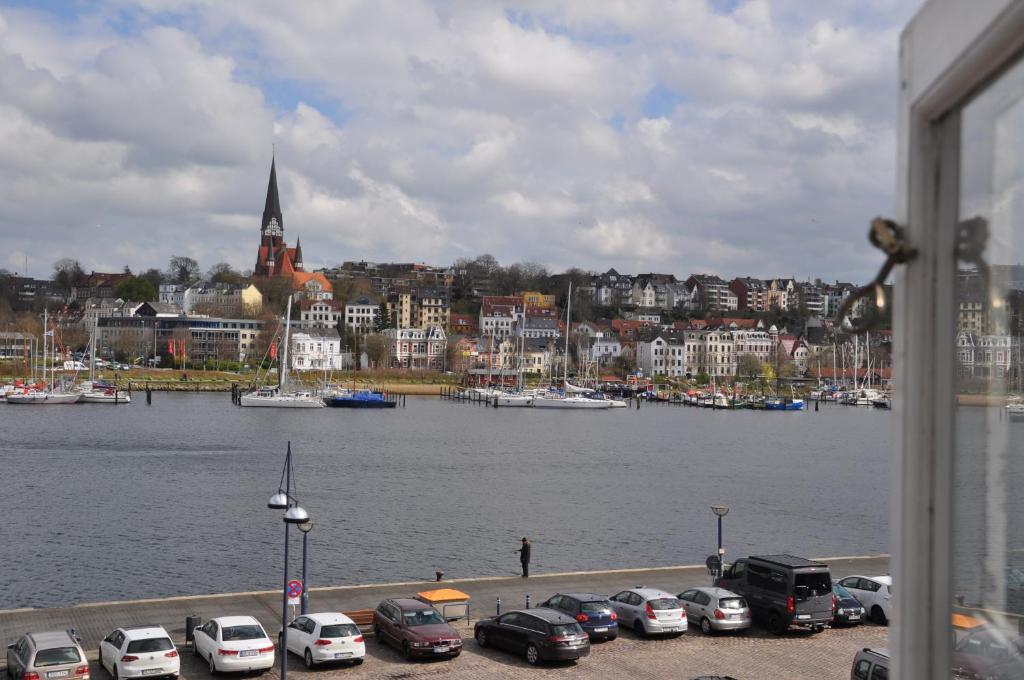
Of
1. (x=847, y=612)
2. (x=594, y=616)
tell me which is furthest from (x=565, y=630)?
(x=847, y=612)

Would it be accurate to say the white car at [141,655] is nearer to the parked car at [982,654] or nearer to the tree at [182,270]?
the parked car at [982,654]

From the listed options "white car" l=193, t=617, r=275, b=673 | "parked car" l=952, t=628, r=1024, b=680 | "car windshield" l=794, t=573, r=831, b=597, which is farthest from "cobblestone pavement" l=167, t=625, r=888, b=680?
"parked car" l=952, t=628, r=1024, b=680

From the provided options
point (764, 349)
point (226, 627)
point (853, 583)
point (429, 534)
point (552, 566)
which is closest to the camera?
point (226, 627)

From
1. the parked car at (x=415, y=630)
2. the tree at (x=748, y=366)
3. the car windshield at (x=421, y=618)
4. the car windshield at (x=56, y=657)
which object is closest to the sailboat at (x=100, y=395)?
the parked car at (x=415, y=630)

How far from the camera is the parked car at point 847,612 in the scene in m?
18.2

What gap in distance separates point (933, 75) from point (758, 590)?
17.8 metres

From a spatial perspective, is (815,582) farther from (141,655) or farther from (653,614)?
(141,655)

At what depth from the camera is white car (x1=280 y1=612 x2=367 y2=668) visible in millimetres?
15141

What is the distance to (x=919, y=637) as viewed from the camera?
66.0 inches

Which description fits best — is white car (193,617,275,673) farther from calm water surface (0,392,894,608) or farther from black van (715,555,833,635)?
calm water surface (0,392,894,608)

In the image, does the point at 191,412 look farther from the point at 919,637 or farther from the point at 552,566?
the point at 919,637

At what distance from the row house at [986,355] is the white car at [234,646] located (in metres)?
14.5

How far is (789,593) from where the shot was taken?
57.6 ft

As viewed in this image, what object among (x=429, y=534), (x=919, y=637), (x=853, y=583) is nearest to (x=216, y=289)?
(x=429, y=534)
